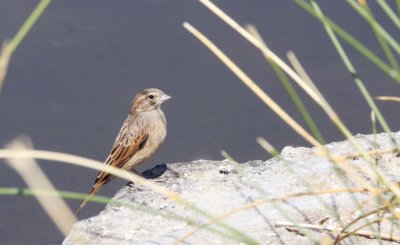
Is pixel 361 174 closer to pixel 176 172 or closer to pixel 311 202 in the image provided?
pixel 311 202

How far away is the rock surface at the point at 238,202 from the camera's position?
12.7ft

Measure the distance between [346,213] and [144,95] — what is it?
3.55 metres

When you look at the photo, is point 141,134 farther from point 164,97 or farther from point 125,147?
point 164,97

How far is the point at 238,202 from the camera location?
4.55 m

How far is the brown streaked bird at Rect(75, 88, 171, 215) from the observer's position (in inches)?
278

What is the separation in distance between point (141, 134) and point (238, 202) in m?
2.68

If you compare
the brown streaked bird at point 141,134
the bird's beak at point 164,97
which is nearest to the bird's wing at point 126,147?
the brown streaked bird at point 141,134

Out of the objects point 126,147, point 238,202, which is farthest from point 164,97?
point 238,202

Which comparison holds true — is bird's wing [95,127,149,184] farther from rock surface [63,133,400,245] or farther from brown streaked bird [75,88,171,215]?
rock surface [63,133,400,245]

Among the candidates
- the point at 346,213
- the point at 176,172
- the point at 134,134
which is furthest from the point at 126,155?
the point at 346,213

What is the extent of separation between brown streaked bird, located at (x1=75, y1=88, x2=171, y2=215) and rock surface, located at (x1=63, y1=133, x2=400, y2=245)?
1542mm

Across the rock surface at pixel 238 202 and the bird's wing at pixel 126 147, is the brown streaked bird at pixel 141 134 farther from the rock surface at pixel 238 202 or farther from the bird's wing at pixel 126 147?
the rock surface at pixel 238 202

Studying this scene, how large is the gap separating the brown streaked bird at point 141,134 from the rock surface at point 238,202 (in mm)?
1542

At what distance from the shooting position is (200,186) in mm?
4883
